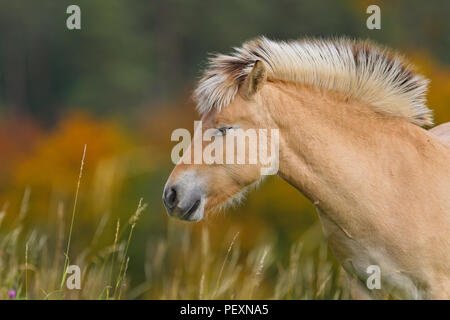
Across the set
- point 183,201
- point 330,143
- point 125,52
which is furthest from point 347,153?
point 125,52

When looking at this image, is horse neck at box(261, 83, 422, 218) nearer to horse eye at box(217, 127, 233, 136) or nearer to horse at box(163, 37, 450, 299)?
horse at box(163, 37, 450, 299)

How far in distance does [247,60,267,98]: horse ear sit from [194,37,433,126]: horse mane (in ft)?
0.46

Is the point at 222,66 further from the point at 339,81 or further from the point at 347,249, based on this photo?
the point at 347,249

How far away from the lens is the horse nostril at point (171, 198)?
4883 millimetres

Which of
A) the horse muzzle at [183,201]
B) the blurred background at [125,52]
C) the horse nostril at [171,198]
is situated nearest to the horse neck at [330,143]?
the horse muzzle at [183,201]

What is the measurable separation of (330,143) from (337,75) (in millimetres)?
525

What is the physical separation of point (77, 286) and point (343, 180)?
218 centimetres

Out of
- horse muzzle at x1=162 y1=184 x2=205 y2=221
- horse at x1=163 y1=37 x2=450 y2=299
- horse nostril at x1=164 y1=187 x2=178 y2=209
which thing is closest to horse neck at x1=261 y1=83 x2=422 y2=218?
horse at x1=163 y1=37 x2=450 y2=299

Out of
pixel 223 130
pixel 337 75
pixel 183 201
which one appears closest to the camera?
pixel 183 201

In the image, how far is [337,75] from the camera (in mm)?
5105

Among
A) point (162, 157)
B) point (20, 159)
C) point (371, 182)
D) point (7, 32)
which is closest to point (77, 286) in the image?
point (371, 182)

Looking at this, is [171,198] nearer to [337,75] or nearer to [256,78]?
[256,78]

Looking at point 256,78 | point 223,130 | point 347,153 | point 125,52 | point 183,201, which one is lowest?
point 183,201

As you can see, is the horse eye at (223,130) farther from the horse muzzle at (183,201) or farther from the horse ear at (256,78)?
the horse muzzle at (183,201)
